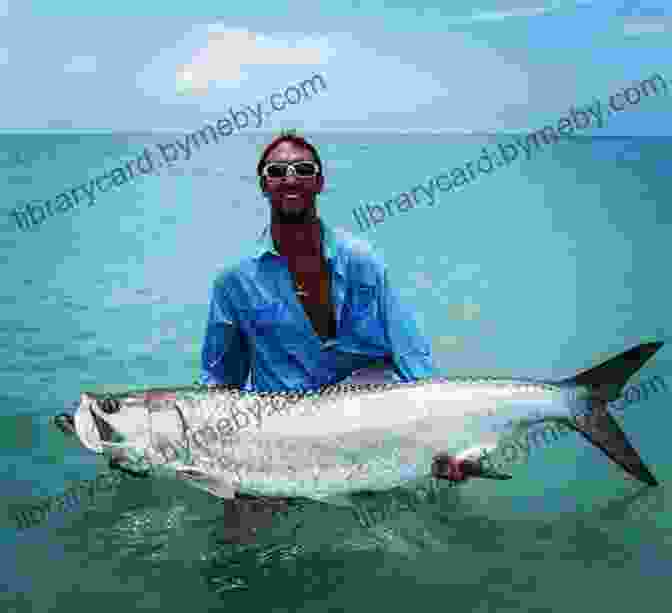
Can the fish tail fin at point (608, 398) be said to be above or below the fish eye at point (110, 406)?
below

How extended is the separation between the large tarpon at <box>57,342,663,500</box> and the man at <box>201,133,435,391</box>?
1.49 feet

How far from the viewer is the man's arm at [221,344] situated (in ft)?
15.9

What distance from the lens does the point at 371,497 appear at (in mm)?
5086

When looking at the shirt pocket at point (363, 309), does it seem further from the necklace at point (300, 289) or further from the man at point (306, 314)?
the necklace at point (300, 289)

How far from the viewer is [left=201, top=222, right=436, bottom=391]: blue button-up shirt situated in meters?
4.80

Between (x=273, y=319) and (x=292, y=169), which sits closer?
(x=292, y=169)

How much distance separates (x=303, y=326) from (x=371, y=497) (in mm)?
1029

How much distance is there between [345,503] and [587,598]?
132 cm

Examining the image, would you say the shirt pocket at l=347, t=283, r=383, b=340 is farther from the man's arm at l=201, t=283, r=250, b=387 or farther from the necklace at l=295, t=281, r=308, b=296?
the man's arm at l=201, t=283, r=250, b=387

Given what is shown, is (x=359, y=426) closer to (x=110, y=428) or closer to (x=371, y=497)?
(x=371, y=497)

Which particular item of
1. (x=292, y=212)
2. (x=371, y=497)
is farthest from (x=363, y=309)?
(x=371, y=497)

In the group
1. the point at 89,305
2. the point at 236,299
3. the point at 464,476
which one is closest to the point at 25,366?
the point at 89,305

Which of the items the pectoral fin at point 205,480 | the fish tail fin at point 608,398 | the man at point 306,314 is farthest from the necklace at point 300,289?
the fish tail fin at point 608,398

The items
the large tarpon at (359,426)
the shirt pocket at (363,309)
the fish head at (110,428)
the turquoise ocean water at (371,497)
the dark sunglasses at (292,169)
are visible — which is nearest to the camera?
the fish head at (110,428)
